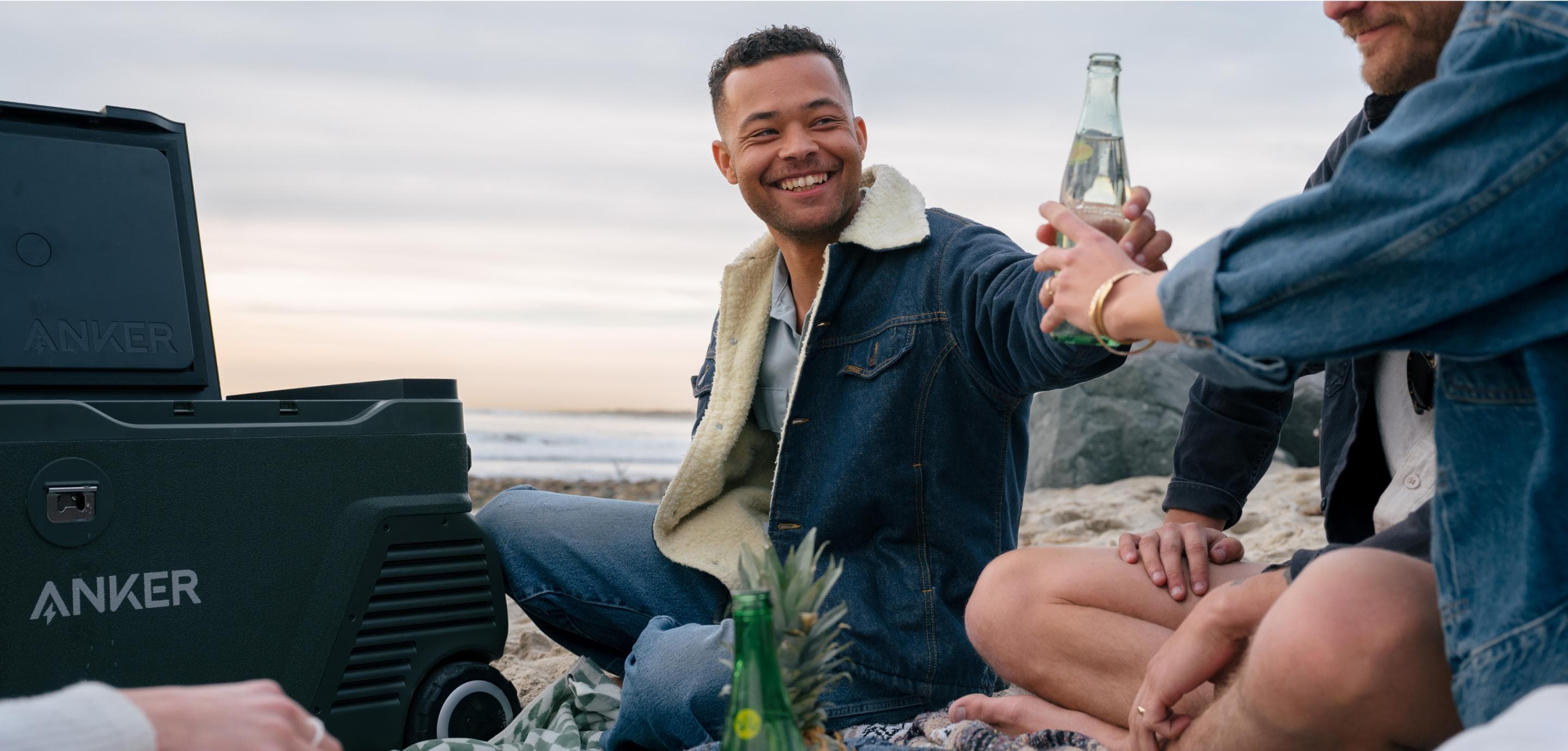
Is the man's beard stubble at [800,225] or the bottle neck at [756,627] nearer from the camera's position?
the bottle neck at [756,627]

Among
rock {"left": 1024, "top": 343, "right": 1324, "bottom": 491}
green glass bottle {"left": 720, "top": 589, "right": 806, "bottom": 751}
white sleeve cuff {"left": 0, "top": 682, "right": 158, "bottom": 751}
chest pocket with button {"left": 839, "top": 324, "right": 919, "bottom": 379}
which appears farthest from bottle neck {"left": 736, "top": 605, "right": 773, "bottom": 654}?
rock {"left": 1024, "top": 343, "right": 1324, "bottom": 491}

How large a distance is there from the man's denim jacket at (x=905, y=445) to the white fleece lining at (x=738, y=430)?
0.01 m

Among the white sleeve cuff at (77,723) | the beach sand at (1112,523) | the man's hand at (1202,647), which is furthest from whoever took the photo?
the beach sand at (1112,523)

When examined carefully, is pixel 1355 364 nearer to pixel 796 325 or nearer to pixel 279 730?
pixel 796 325

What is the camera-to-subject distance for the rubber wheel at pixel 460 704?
2527 mm

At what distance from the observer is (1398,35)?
1.88 meters

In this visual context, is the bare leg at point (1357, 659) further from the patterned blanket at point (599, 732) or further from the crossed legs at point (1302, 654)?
A: the patterned blanket at point (599, 732)

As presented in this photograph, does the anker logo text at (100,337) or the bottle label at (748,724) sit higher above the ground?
the anker logo text at (100,337)

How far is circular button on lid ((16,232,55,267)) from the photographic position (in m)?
2.45

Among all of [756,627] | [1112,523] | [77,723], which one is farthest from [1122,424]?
[77,723]

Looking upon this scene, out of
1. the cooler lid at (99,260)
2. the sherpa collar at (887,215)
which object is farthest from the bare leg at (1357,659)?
the cooler lid at (99,260)

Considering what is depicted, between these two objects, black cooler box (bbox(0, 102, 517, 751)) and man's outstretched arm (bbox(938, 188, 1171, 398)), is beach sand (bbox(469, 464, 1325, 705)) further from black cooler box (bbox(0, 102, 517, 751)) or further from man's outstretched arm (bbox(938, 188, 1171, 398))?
man's outstretched arm (bbox(938, 188, 1171, 398))

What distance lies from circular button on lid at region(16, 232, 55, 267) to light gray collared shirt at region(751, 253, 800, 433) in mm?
1477

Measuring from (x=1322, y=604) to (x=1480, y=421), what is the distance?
286mm
